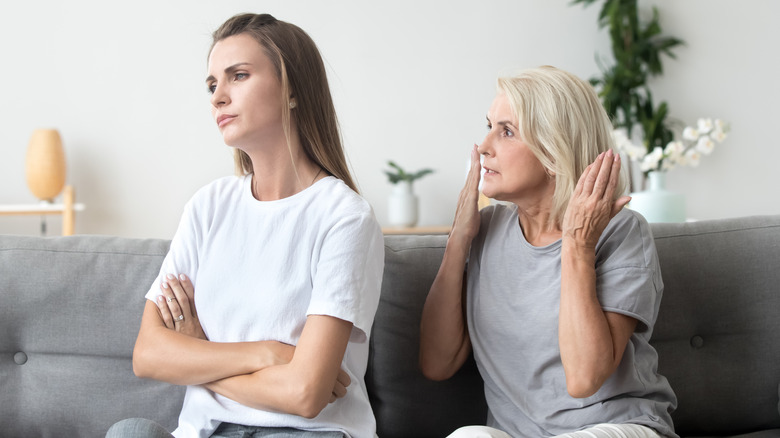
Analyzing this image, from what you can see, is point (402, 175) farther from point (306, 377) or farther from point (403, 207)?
point (306, 377)

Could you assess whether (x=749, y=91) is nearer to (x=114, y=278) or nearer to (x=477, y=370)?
(x=477, y=370)

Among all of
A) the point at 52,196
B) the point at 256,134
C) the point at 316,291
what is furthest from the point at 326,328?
the point at 52,196

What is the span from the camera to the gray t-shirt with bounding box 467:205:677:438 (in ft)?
3.93

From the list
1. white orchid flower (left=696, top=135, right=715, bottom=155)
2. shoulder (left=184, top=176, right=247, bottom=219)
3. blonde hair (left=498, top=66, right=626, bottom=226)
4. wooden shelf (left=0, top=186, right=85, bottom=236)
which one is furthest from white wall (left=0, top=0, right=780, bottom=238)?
blonde hair (left=498, top=66, right=626, bottom=226)

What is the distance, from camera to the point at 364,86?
4.04m

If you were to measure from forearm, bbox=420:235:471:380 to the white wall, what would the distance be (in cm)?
263

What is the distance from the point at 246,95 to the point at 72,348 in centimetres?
65

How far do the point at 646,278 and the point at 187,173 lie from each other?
3.14m

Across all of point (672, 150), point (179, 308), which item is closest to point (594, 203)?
point (179, 308)

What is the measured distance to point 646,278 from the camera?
119cm

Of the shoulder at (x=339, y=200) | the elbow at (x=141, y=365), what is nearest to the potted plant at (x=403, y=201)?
the shoulder at (x=339, y=200)

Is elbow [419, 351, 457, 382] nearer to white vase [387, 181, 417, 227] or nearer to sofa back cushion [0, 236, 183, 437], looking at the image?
sofa back cushion [0, 236, 183, 437]

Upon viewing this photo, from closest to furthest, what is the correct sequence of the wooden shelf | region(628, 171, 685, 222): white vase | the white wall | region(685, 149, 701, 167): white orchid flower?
region(628, 171, 685, 222): white vase < region(685, 149, 701, 167): white orchid flower < the wooden shelf < the white wall

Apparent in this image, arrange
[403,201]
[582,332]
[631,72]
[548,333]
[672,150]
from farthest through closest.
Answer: [631,72], [403,201], [672,150], [548,333], [582,332]
